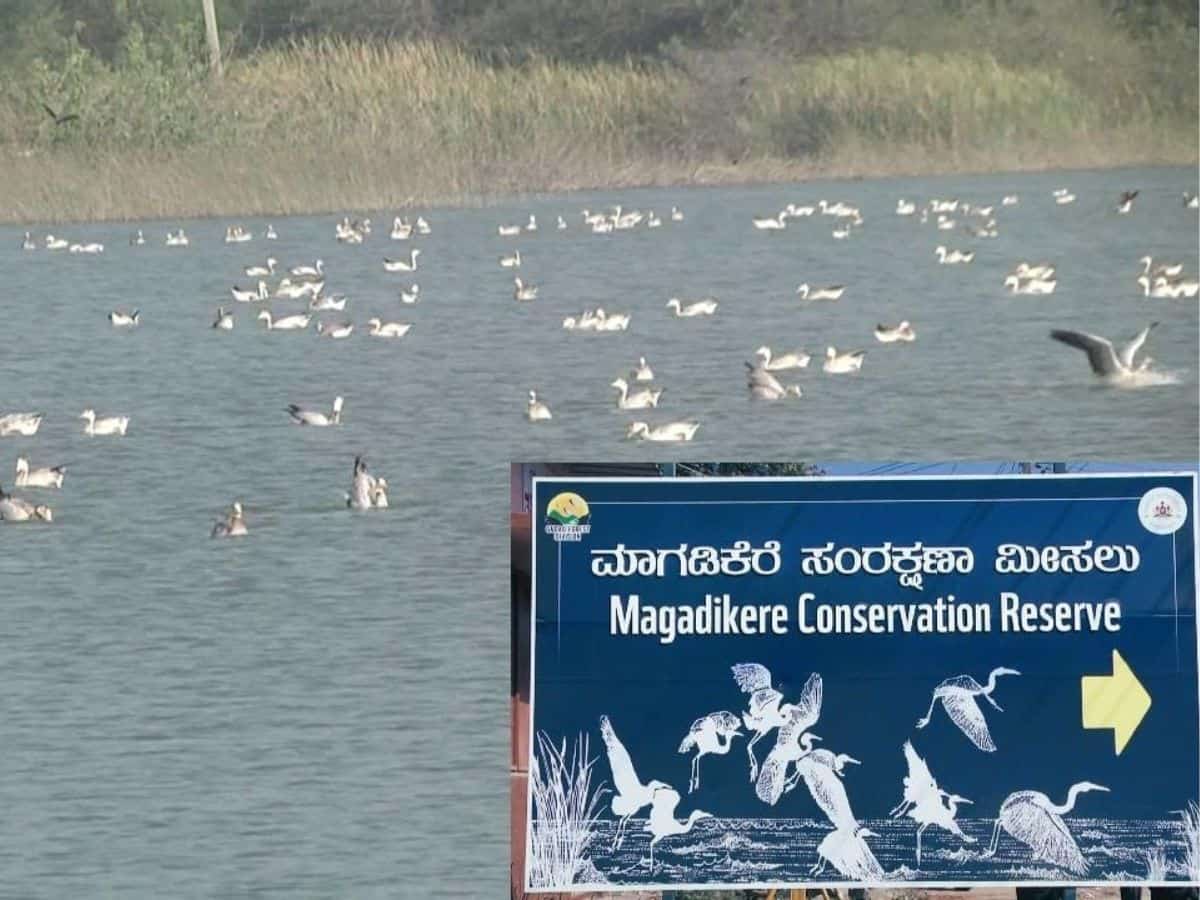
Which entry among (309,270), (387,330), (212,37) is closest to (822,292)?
(387,330)

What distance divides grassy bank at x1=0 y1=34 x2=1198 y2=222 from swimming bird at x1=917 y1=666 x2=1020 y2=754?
32.5 m

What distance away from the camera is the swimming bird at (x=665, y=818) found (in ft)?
13.1

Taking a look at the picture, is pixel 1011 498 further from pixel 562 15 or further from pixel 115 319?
pixel 562 15

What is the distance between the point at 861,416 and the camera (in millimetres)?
18000

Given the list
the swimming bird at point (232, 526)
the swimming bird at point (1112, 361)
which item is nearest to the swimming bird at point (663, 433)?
the swimming bird at point (1112, 361)

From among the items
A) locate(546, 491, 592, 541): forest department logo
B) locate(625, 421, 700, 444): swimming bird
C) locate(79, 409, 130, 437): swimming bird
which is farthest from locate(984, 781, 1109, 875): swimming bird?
locate(79, 409, 130, 437): swimming bird

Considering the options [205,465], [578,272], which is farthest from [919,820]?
[578,272]

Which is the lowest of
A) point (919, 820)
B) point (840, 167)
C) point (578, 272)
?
point (919, 820)

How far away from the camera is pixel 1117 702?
397 centimetres

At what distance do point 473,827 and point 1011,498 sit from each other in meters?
3.78

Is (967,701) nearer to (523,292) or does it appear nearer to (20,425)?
(20,425)

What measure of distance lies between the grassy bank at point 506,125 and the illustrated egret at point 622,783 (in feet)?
106

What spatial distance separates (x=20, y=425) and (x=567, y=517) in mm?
13804

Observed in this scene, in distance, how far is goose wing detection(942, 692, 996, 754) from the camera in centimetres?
397
